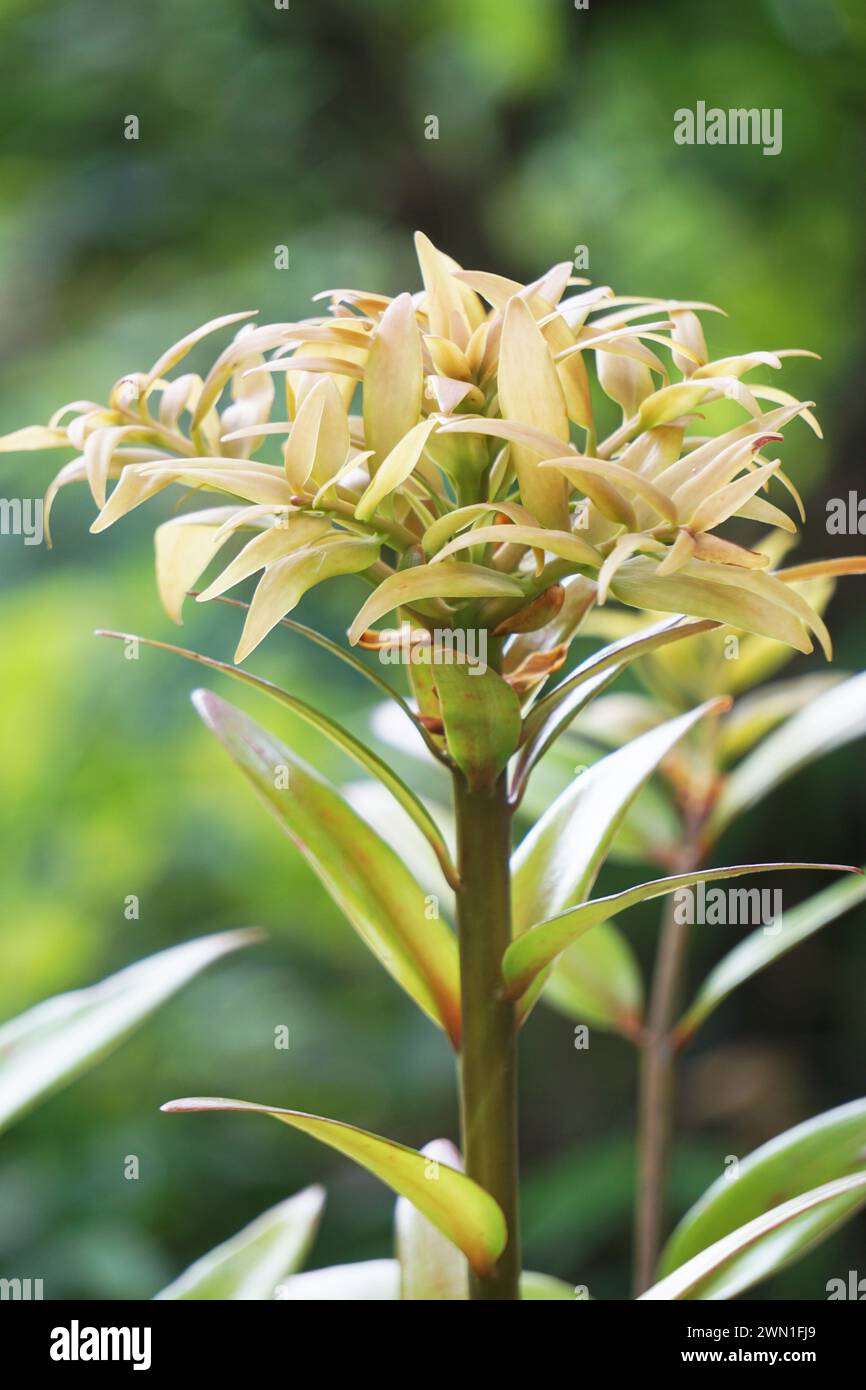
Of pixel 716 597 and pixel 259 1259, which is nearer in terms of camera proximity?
pixel 716 597

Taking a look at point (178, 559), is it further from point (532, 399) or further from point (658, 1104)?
point (658, 1104)

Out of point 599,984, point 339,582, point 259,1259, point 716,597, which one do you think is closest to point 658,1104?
point 599,984

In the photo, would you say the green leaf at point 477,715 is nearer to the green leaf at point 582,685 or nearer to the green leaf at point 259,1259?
the green leaf at point 582,685

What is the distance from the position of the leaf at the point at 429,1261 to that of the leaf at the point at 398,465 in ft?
0.61

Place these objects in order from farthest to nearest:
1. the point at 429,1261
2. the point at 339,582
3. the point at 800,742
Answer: the point at 339,582, the point at 800,742, the point at 429,1261

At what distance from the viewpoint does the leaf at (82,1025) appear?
0.37 metres

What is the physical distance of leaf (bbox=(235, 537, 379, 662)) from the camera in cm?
23

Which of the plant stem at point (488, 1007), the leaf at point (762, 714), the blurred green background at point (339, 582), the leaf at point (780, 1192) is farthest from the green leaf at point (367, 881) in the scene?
the blurred green background at point (339, 582)

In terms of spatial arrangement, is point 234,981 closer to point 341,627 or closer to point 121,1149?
point 121,1149

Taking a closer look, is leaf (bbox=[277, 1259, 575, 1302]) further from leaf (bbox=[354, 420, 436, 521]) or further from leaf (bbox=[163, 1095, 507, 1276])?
leaf (bbox=[354, 420, 436, 521])

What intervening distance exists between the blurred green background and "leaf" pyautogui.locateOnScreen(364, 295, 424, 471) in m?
0.72

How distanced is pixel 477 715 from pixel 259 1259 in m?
0.23

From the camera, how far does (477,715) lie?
256 millimetres
